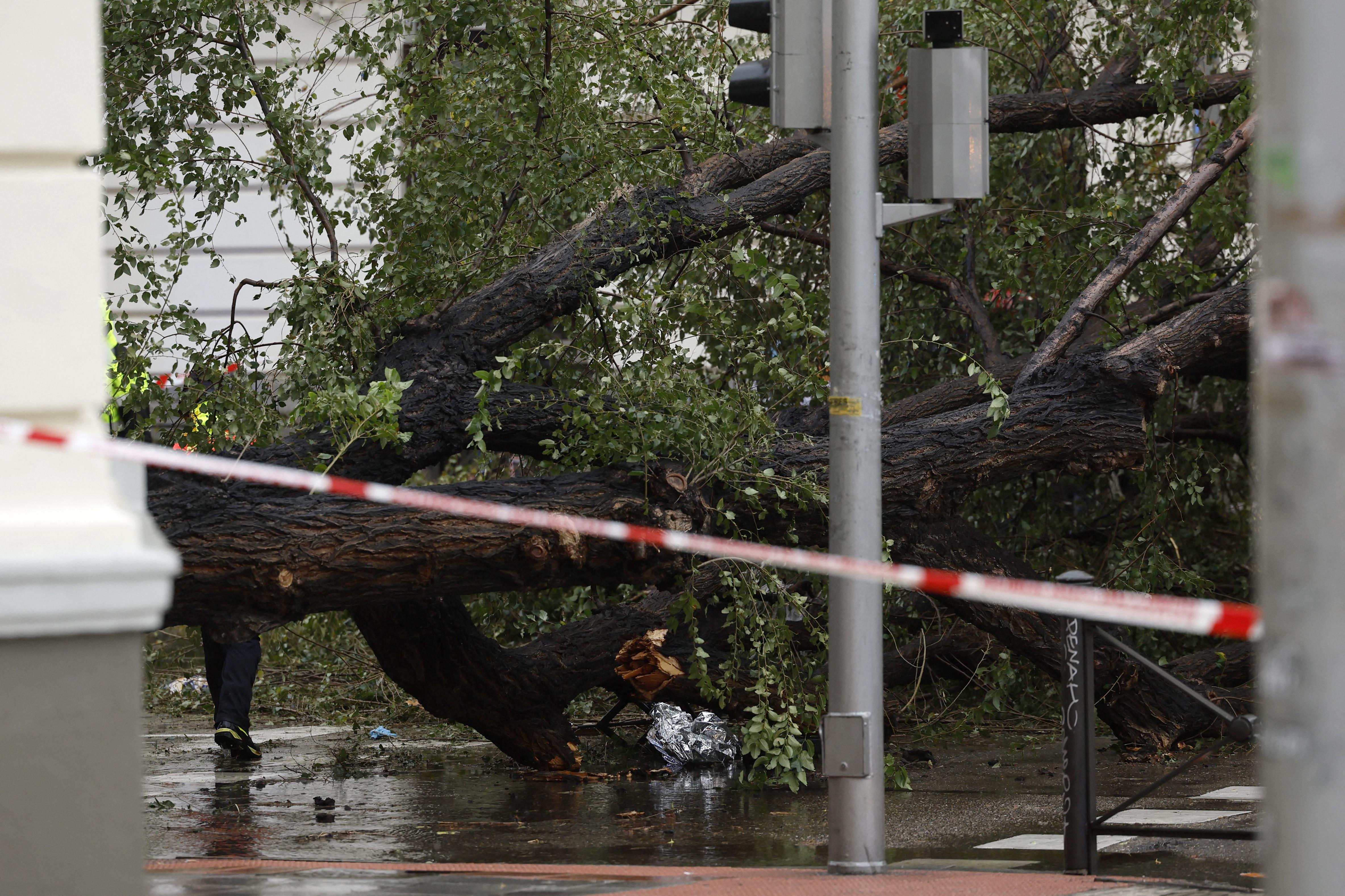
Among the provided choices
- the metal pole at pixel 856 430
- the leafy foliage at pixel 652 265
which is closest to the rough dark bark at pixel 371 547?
the leafy foliage at pixel 652 265

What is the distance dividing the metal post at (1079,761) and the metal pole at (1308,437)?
11.9 ft

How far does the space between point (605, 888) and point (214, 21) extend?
6.48m

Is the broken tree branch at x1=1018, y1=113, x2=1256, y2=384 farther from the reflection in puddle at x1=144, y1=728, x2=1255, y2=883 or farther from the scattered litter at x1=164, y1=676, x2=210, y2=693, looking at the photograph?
the scattered litter at x1=164, y1=676, x2=210, y2=693

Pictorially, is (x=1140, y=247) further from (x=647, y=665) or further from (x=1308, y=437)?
(x=1308, y=437)

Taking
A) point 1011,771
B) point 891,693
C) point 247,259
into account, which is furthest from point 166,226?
point 1011,771

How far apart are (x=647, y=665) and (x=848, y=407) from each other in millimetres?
3456

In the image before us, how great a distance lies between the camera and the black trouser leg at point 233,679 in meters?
9.66

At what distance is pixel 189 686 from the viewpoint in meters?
12.1

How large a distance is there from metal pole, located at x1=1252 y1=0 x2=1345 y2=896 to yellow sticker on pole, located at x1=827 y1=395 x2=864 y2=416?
138 inches

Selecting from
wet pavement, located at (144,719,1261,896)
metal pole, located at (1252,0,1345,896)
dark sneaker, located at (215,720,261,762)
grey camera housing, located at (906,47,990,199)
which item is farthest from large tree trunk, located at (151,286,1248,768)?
metal pole, located at (1252,0,1345,896)

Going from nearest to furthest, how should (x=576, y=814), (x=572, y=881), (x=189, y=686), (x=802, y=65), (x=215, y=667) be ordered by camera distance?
1. (x=572, y=881)
2. (x=802, y=65)
3. (x=576, y=814)
4. (x=215, y=667)
5. (x=189, y=686)

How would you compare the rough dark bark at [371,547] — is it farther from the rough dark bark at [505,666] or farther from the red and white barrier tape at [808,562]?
the red and white barrier tape at [808,562]

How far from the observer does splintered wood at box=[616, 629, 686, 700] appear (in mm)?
8750

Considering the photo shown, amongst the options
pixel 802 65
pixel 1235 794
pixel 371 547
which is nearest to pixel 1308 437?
pixel 802 65
